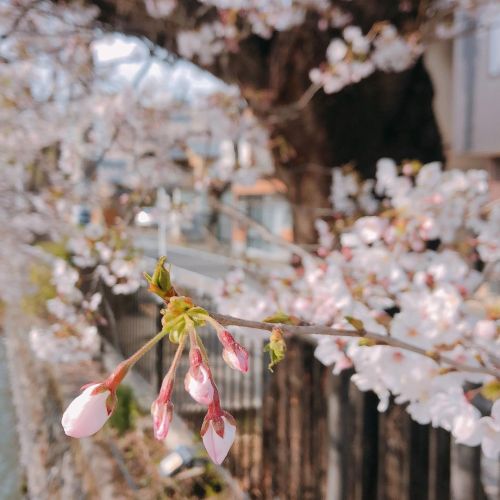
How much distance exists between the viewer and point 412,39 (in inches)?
126

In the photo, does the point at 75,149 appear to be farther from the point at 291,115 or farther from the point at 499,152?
the point at 499,152

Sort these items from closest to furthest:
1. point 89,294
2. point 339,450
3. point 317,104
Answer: point 339,450 → point 317,104 → point 89,294

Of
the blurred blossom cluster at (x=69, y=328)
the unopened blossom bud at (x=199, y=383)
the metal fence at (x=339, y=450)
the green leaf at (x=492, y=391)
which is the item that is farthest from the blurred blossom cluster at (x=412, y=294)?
the blurred blossom cluster at (x=69, y=328)

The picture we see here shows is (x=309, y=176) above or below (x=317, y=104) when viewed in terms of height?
below

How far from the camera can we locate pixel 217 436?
0.68 meters

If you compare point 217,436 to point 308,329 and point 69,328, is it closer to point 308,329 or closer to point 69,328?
point 308,329

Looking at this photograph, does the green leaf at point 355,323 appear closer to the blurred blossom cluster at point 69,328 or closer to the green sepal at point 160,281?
the green sepal at point 160,281

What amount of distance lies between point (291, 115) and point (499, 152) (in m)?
7.68

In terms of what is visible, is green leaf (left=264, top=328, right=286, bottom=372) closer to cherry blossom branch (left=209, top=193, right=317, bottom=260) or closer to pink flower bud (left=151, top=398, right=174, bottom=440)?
pink flower bud (left=151, top=398, right=174, bottom=440)

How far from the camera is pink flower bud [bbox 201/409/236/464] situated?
0.68 meters

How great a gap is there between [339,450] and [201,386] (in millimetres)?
1591

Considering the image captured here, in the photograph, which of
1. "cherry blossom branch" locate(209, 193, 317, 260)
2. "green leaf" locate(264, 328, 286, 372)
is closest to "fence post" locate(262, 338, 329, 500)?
"cherry blossom branch" locate(209, 193, 317, 260)

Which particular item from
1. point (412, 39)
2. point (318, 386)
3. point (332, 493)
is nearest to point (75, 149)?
point (412, 39)

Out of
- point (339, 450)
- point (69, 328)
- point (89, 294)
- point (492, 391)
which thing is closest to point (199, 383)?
point (492, 391)
